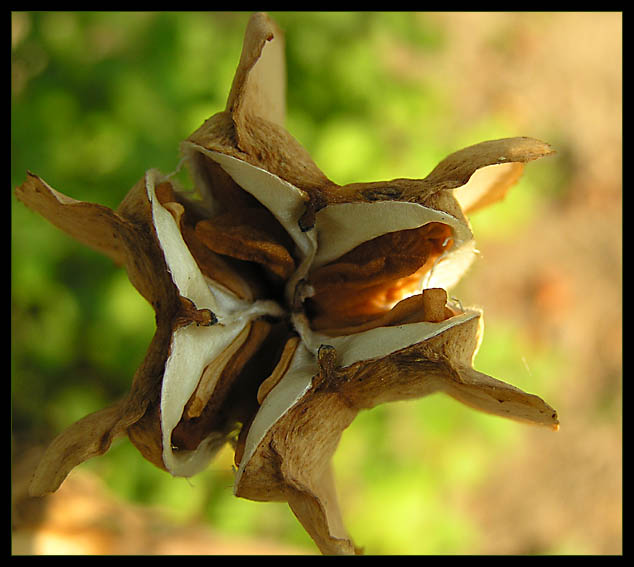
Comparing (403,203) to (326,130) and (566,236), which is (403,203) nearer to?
(326,130)

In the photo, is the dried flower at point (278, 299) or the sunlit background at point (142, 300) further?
the sunlit background at point (142, 300)

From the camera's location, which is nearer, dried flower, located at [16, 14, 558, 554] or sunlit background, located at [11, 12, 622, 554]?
dried flower, located at [16, 14, 558, 554]

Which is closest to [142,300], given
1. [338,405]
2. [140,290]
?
[140,290]

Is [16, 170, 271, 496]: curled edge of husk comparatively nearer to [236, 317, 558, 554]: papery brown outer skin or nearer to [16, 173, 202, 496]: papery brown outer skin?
[16, 173, 202, 496]: papery brown outer skin

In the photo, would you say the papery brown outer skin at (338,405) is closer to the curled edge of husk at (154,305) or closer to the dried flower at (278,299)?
the dried flower at (278,299)

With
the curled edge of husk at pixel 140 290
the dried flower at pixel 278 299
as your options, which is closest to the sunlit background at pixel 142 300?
the dried flower at pixel 278 299

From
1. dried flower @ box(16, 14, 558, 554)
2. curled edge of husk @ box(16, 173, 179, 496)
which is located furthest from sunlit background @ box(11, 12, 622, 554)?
curled edge of husk @ box(16, 173, 179, 496)

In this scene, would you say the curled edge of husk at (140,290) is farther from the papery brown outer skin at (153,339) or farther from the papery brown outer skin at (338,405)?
the papery brown outer skin at (338,405)
